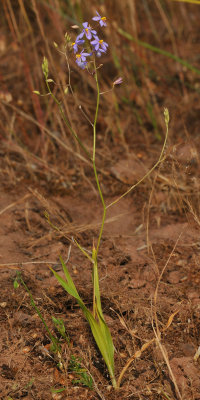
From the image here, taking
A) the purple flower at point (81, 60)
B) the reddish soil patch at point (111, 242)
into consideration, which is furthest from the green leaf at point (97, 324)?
the purple flower at point (81, 60)

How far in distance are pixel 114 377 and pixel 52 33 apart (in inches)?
110

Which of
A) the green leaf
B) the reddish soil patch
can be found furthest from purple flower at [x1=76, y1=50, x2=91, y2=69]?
the green leaf

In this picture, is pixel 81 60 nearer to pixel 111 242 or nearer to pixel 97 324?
pixel 97 324

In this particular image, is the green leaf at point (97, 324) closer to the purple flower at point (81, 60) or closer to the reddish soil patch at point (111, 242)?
the reddish soil patch at point (111, 242)

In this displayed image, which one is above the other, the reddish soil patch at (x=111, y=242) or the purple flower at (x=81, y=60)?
the purple flower at (x=81, y=60)

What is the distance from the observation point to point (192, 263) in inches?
82.4

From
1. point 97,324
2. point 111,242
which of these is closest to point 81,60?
point 97,324

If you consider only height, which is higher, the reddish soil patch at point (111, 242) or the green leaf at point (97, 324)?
the green leaf at point (97, 324)

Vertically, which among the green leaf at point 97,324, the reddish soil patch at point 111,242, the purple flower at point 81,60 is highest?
the purple flower at point 81,60

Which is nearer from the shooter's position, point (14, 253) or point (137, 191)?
point (14, 253)

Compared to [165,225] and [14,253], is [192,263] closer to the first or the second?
[165,225]

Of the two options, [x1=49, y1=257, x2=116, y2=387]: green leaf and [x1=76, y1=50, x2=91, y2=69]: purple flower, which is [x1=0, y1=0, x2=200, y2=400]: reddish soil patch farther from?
[x1=76, y1=50, x2=91, y2=69]: purple flower

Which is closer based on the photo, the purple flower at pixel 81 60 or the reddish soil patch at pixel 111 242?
the purple flower at pixel 81 60

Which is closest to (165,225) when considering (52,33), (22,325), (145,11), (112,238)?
(112,238)
